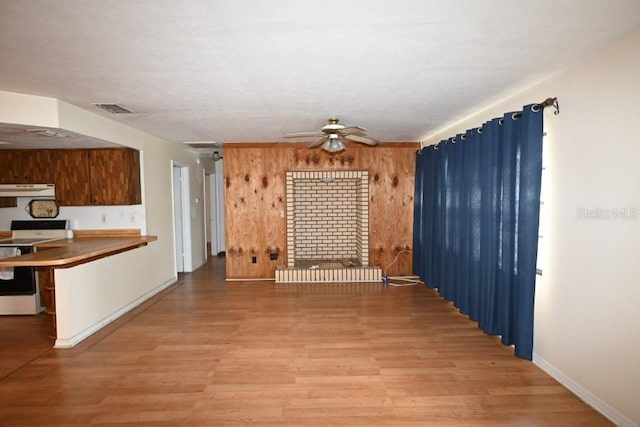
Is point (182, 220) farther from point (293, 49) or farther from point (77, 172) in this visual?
point (293, 49)

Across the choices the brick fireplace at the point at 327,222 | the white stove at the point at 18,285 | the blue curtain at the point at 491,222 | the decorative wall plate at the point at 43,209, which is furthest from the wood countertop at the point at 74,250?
the blue curtain at the point at 491,222

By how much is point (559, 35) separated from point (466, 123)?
90.9 inches

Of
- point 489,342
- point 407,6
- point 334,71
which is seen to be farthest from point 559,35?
point 489,342

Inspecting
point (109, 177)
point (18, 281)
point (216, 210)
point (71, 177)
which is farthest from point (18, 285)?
point (216, 210)

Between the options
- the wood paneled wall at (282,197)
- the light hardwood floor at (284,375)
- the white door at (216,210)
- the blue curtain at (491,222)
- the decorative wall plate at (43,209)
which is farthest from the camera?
the white door at (216,210)

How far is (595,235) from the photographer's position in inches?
90.4

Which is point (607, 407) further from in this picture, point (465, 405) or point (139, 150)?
point (139, 150)

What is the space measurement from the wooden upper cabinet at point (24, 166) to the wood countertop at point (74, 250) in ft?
2.92

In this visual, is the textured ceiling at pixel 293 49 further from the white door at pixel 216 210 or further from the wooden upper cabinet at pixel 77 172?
the white door at pixel 216 210

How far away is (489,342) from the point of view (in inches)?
131

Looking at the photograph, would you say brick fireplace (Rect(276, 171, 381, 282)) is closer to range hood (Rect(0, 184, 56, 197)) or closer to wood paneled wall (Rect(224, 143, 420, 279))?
wood paneled wall (Rect(224, 143, 420, 279))

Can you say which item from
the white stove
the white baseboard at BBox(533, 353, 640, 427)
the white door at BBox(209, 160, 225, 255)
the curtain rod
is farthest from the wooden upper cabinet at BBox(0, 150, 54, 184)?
the white baseboard at BBox(533, 353, 640, 427)

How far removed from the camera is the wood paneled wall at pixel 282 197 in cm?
584

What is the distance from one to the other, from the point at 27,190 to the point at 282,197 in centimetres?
352
